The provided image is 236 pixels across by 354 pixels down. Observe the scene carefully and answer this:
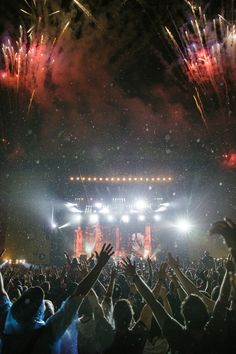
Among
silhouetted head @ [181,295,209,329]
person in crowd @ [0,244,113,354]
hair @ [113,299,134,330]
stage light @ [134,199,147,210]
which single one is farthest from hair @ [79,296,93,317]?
stage light @ [134,199,147,210]

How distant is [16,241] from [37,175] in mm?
6199

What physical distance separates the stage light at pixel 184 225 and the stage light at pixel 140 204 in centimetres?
403

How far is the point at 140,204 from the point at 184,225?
5.00 m

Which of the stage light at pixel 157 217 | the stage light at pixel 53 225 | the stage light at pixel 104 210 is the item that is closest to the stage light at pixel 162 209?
the stage light at pixel 157 217

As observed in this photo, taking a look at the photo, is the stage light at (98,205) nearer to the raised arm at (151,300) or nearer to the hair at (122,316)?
the raised arm at (151,300)

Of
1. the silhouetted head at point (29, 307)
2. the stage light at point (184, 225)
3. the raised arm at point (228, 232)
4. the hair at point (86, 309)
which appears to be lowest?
the hair at point (86, 309)

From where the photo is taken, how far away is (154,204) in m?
31.3

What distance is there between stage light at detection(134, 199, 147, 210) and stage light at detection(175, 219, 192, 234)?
4.03m

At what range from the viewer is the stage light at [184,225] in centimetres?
3079

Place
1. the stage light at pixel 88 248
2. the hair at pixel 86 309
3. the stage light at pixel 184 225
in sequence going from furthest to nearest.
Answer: the stage light at pixel 88 248, the stage light at pixel 184 225, the hair at pixel 86 309

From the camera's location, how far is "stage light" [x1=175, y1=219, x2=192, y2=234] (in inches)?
1212

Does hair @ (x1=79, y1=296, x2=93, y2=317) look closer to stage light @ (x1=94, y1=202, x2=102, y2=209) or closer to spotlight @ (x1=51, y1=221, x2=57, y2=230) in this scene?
spotlight @ (x1=51, y1=221, x2=57, y2=230)

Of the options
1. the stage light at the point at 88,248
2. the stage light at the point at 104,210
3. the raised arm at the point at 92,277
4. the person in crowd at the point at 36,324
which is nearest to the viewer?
the person in crowd at the point at 36,324

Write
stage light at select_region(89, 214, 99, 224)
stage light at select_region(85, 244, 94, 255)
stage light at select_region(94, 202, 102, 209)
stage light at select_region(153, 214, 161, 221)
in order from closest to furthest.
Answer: stage light at select_region(94, 202, 102, 209), stage light at select_region(153, 214, 161, 221), stage light at select_region(89, 214, 99, 224), stage light at select_region(85, 244, 94, 255)
